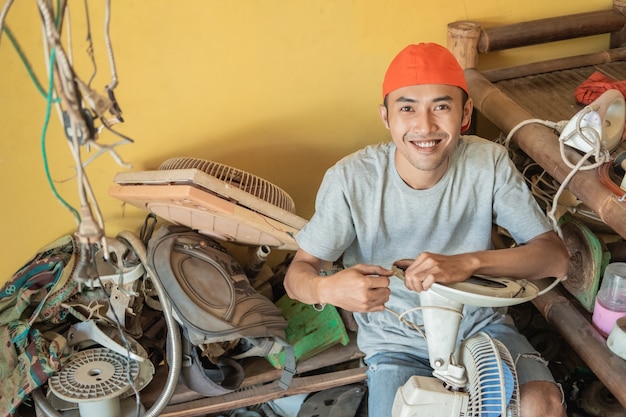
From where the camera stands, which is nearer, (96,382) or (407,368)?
(407,368)

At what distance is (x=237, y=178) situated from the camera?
66.1 inches

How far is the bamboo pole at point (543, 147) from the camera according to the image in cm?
131

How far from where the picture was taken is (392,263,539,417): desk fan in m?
1.24

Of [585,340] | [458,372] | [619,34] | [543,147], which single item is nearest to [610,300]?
[585,340]

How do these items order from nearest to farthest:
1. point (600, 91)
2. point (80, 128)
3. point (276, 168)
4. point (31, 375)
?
point (80, 128) → point (31, 375) → point (600, 91) → point (276, 168)

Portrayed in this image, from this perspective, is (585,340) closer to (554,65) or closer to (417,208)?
(417,208)

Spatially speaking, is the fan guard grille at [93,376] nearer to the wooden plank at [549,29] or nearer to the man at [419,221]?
the man at [419,221]

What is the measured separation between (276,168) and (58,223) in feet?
1.96

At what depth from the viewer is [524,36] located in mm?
1850

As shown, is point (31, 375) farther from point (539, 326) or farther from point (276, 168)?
point (539, 326)

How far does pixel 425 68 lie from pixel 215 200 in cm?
54

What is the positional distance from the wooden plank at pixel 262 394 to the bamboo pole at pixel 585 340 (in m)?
0.50

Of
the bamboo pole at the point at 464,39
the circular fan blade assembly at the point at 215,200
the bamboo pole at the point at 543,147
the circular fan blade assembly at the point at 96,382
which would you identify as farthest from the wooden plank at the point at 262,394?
the bamboo pole at the point at 464,39

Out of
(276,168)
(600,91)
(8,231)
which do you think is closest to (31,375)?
(8,231)
